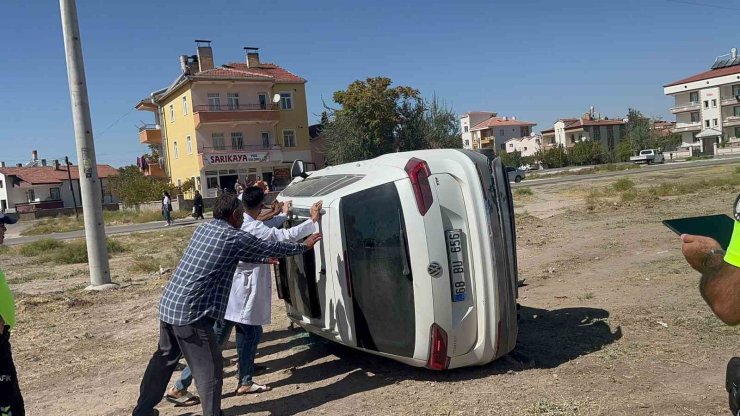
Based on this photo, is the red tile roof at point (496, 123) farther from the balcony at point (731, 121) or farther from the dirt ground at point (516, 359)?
the dirt ground at point (516, 359)

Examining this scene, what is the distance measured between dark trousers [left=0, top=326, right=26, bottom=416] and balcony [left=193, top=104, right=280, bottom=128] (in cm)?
4377

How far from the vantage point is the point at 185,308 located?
4.25 metres

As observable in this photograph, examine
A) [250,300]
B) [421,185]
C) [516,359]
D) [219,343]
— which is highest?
[421,185]

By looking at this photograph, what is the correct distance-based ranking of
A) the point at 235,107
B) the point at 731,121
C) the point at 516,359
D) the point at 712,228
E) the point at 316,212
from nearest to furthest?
the point at 712,228 → the point at 316,212 → the point at 516,359 → the point at 235,107 → the point at 731,121

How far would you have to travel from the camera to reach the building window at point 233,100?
47.9 meters

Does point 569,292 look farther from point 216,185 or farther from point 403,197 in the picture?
point 216,185

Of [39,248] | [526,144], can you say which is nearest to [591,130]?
[526,144]

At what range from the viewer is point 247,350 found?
5.26 metres

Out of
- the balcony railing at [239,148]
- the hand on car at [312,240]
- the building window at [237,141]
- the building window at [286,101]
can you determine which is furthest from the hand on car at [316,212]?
the building window at [286,101]

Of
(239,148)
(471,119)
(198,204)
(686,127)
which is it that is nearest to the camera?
(198,204)

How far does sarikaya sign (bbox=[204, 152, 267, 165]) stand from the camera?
4646cm

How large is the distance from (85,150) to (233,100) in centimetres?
3751

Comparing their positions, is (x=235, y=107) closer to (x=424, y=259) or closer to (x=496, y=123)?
(x=424, y=259)

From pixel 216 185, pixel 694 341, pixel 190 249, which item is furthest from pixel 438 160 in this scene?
pixel 216 185
